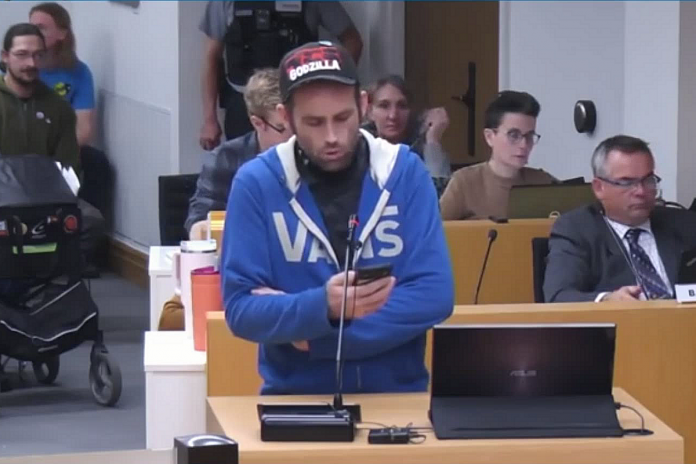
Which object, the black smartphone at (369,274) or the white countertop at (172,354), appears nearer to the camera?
the black smartphone at (369,274)

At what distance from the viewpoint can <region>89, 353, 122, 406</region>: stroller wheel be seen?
21.2 feet

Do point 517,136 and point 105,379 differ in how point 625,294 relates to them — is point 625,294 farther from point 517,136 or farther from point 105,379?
point 105,379

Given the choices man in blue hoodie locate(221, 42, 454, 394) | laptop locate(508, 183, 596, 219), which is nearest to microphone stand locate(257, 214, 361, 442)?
man in blue hoodie locate(221, 42, 454, 394)

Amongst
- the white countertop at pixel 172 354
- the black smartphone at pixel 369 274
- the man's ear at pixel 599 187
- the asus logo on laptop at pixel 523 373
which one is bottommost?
the white countertop at pixel 172 354

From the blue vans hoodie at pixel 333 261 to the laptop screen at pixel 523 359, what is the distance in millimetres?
154

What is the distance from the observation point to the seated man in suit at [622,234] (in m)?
4.99

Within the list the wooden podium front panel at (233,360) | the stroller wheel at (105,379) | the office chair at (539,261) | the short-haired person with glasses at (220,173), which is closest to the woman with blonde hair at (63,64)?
the stroller wheel at (105,379)

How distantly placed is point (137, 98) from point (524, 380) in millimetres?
6347

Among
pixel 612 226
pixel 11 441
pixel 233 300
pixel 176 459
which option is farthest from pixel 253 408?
pixel 11 441

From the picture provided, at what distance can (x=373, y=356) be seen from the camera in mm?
3268

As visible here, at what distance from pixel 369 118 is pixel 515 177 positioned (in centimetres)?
107

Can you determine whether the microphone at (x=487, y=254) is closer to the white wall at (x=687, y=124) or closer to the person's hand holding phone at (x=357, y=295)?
the white wall at (x=687, y=124)

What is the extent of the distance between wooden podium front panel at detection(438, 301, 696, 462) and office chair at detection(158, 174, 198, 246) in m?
3.51

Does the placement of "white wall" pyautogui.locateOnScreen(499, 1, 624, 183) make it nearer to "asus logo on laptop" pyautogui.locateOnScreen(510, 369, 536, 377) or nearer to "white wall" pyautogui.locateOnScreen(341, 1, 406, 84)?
"white wall" pyautogui.locateOnScreen(341, 1, 406, 84)
